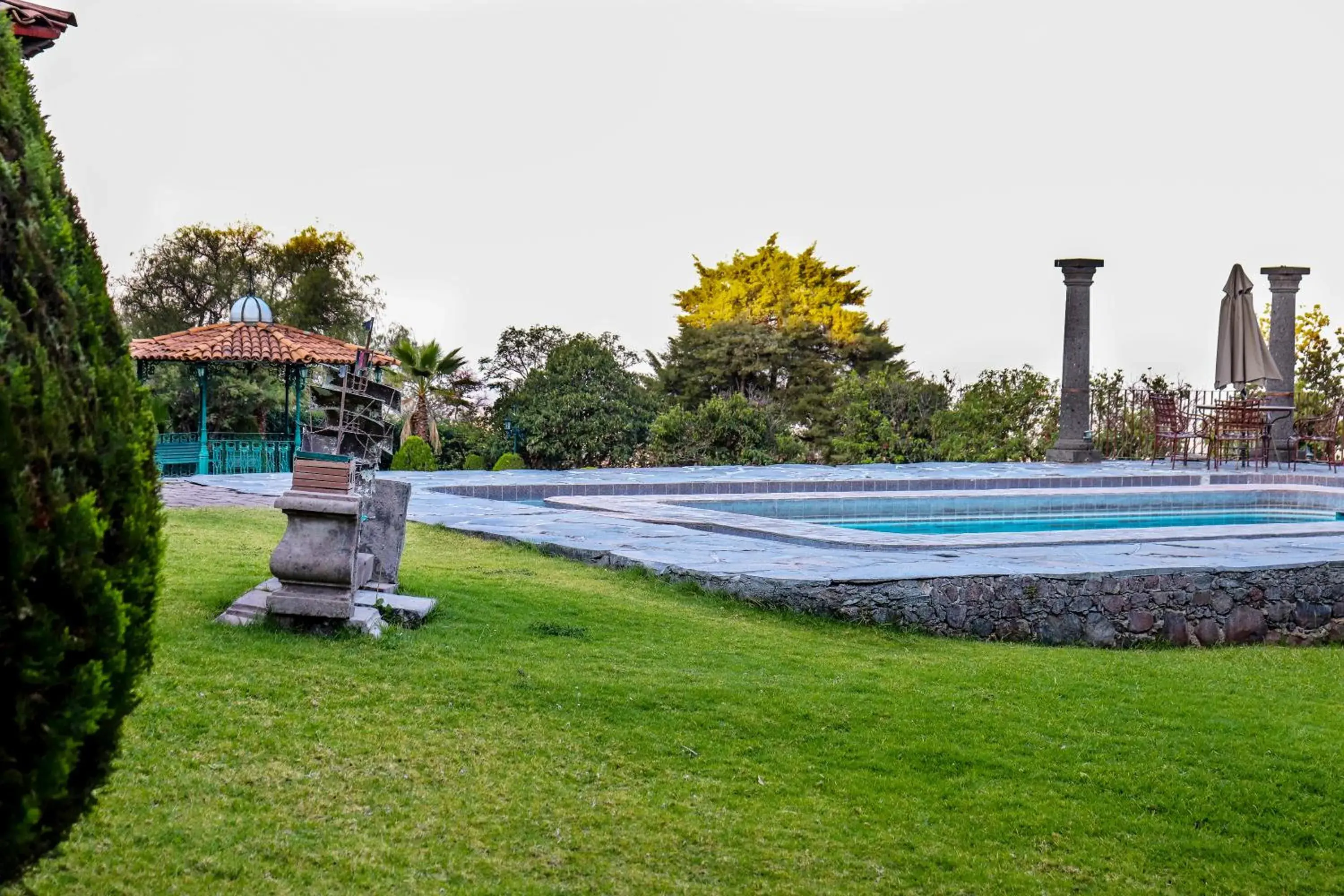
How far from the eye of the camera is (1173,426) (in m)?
17.9

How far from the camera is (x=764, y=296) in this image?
33.8 m

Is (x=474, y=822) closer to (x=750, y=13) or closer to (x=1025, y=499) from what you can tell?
(x=1025, y=499)

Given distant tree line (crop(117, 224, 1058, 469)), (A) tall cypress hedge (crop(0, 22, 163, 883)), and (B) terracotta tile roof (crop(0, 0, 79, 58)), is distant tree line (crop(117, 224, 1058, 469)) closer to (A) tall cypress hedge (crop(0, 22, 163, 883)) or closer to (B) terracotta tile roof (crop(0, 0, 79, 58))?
(B) terracotta tile roof (crop(0, 0, 79, 58))

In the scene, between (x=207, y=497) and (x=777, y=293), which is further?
(x=777, y=293)

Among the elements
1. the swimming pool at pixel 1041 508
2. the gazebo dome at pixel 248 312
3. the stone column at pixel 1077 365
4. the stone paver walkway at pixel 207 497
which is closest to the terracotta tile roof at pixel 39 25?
the stone paver walkway at pixel 207 497

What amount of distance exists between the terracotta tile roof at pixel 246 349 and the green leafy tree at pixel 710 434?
4.16m

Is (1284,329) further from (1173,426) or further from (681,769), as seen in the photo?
(681,769)

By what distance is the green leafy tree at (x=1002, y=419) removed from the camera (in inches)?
777

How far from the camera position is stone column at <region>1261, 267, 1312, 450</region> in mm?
19672

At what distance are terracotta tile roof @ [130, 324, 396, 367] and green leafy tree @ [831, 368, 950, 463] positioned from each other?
6996 millimetres

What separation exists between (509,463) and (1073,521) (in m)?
8.30

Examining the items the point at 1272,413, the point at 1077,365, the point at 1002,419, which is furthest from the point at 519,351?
the point at 1272,413

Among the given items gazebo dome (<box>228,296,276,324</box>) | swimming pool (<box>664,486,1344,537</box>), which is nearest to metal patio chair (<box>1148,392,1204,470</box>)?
swimming pool (<box>664,486,1344,537</box>)

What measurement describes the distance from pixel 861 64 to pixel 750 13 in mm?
2494
